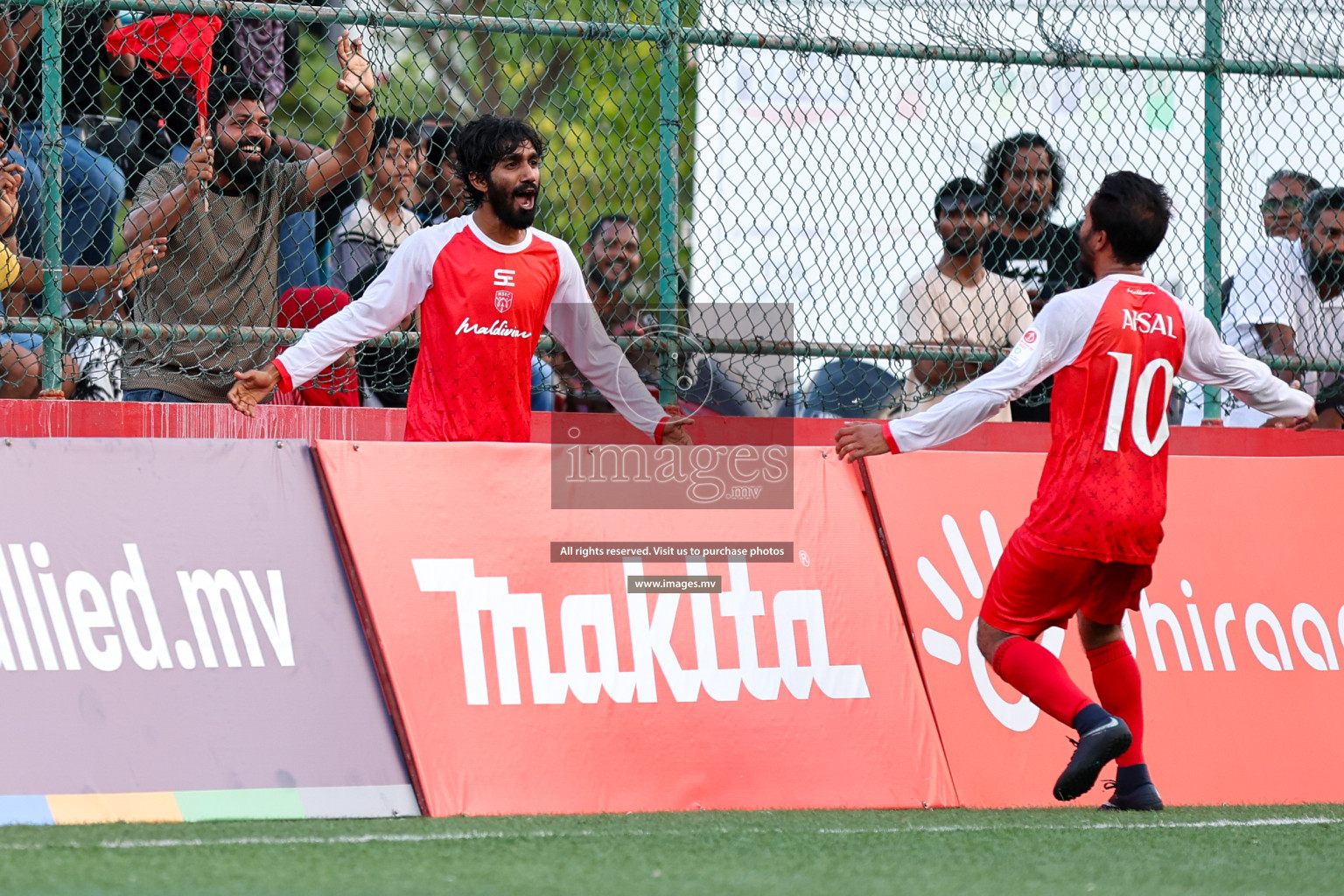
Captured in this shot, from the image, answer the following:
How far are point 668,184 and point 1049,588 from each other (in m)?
2.14

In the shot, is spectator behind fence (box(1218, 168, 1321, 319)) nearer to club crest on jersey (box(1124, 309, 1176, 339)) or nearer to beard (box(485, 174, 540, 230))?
club crest on jersey (box(1124, 309, 1176, 339))

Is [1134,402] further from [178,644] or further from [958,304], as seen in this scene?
[178,644]

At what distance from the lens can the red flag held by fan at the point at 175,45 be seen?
Answer: 5.95m

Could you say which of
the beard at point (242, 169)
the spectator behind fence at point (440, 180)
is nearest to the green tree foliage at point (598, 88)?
the spectator behind fence at point (440, 180)

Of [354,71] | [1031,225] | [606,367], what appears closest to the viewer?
[606,367]

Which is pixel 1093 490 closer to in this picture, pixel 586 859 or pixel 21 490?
pixel 586 859

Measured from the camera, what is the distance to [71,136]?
232 inches

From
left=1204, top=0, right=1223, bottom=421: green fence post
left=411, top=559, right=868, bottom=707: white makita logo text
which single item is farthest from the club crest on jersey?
left=1204, top=0, right=1223, bottom=421: green fence post

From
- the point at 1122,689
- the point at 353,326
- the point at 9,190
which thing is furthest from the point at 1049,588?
the point at 9,190

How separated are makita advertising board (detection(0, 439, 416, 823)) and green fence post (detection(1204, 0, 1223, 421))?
3.74 meters

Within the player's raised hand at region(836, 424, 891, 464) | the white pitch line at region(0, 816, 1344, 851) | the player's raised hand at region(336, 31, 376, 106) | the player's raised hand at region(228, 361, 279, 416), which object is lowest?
the white pitch line at region(0, 816, 1344, 851)

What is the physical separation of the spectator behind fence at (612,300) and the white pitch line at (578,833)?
79.9 inches

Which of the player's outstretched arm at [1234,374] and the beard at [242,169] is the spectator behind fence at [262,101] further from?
the player's outstretched arm at [1234,374]

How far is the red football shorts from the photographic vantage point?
498 centimetres
